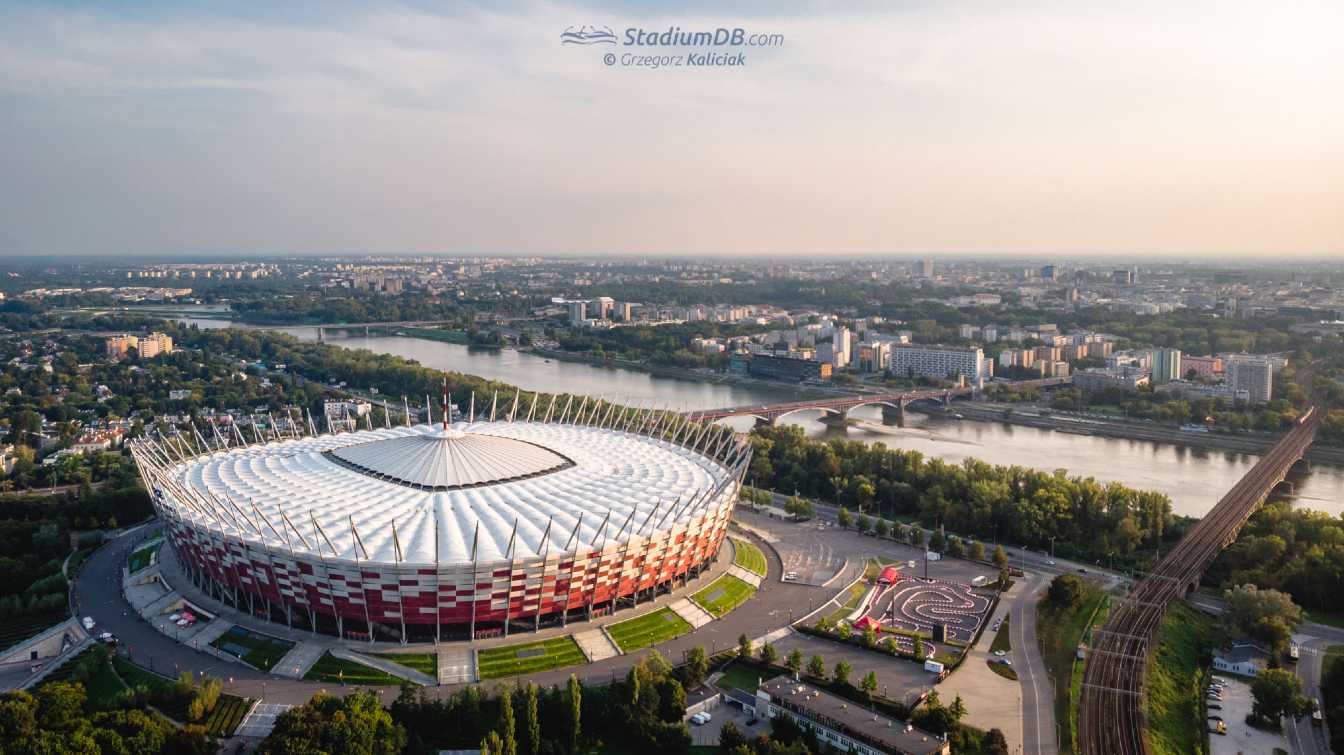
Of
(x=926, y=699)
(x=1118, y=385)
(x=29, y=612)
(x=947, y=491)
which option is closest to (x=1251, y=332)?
(x=1118, y=385)

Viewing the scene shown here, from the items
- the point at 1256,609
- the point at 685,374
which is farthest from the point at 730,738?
the point at 685,374

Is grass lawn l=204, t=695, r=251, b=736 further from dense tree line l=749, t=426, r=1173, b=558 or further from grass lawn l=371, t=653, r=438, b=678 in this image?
dense tree line l=749, t=426, r=1173, b=558

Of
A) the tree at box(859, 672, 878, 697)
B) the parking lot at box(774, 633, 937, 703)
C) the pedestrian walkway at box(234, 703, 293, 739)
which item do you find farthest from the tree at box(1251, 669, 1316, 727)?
the pedestrian walkway at box(234, 703, 293, 739)

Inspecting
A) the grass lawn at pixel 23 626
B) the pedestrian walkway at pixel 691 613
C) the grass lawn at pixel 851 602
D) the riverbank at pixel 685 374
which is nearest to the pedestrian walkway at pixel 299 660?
the grass lawn at pixel 23 626

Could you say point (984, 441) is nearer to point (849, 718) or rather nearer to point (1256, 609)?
point (1256, 609)

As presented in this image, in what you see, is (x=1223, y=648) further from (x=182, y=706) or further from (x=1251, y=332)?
(x=1251, y=332)

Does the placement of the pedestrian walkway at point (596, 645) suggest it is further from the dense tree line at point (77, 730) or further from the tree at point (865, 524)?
the tree at point (865, 524)

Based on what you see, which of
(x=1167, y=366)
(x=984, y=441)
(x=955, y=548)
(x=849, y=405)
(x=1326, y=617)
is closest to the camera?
(x=1326, y=617)
